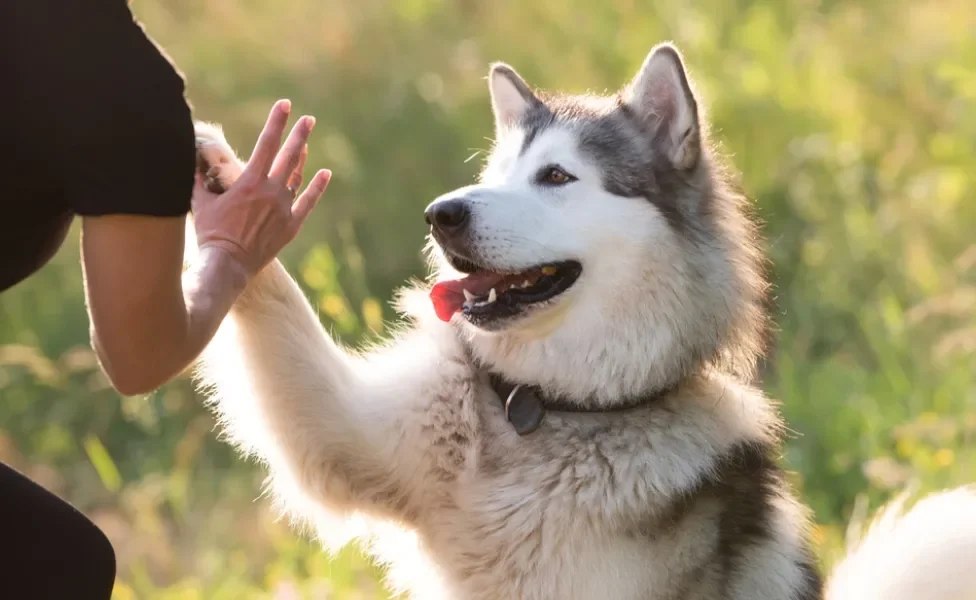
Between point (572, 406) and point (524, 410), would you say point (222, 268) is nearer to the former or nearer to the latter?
point (524, 410)

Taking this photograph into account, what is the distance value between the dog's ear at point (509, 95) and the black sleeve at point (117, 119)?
1.73 metres

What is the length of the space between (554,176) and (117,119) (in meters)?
1.58

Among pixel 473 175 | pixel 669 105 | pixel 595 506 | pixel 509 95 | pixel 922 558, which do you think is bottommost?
pixel 473 175

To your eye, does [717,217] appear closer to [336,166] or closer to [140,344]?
[140,344]

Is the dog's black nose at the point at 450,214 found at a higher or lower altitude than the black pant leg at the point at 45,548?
higher

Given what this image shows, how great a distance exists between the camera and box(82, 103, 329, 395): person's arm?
1907mm

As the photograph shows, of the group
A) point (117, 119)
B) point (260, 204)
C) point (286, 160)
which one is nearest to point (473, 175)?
point (286, 160)

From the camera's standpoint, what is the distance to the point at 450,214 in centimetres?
296

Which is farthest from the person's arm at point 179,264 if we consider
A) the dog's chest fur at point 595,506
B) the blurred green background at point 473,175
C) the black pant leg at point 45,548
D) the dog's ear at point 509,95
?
the blurred green background at point 473,175

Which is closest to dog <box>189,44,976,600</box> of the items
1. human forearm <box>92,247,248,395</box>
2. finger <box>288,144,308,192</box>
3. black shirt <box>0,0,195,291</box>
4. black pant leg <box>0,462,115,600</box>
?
finger <box>288,144,308,192</box>

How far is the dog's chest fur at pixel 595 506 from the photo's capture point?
290 cm

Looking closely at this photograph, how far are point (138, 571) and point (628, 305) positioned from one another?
2.37m

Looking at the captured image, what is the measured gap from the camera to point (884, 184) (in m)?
6.95

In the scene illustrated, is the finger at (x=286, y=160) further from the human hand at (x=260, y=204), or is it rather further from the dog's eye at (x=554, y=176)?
the dog's eye at (x=554, y=176)
